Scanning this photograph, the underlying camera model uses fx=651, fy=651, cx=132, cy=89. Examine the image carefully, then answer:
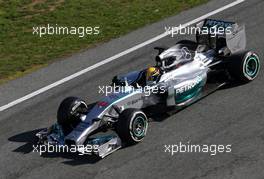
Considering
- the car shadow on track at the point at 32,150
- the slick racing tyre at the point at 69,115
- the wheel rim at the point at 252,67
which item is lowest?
the car shadow on track at the point at 32,150

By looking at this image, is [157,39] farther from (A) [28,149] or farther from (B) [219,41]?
(A) [28,149]

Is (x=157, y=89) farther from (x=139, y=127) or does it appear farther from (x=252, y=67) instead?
(x=252, y=67)

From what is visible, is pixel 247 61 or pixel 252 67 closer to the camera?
pixel 247 61

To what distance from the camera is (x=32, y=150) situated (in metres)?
12.7

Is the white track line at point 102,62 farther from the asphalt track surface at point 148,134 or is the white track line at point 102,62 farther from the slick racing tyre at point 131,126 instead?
the slick racing tyre at point 131,126

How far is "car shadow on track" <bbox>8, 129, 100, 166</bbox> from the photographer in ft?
39.3

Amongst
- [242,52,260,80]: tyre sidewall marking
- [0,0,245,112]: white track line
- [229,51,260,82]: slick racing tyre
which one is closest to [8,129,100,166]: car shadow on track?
[0,0,245,112]: white track line

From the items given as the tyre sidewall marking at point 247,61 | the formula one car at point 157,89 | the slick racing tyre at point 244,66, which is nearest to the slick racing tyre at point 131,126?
the formula one car at point 157,89

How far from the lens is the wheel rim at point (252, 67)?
1420 cm

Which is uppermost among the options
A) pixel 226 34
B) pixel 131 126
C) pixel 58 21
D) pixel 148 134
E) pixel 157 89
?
pixel 226 34

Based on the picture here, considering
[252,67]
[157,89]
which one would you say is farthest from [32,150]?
[252,67]

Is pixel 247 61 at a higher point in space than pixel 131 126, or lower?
higher

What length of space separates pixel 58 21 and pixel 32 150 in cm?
794

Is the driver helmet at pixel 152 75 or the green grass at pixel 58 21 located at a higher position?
the driver helmet at pixel 152 75
